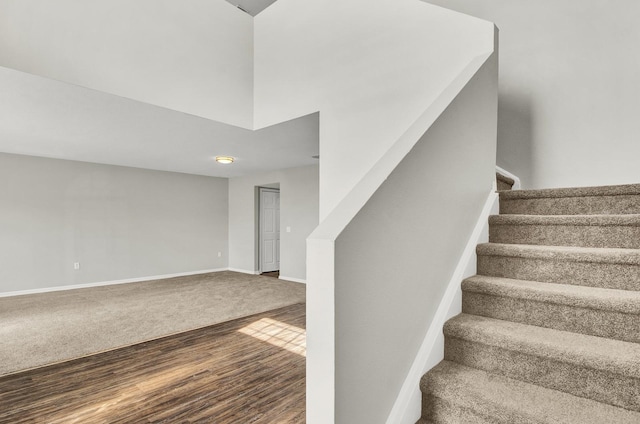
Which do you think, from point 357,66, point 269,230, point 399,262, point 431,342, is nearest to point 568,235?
point 431,342

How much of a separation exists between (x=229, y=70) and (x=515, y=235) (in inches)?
125

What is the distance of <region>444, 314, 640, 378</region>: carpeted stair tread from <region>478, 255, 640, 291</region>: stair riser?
0.30 m

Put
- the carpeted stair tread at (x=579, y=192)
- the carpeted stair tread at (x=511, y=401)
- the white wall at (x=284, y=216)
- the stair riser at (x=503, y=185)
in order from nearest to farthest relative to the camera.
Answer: the carpeted stair tread at (x=511, y=401), the carpeted stair tread at (x=579, y=192), the stair riser at (x=503, y=185), the white wall at (x=284, y=216)

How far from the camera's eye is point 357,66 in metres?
2.84

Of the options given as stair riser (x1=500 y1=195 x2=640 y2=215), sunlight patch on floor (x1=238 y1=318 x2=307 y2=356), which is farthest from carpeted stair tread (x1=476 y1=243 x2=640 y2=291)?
sunlight patch on floor (x1=238 y1=318 x2=307 y2=356)

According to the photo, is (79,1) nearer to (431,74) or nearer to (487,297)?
(431,74)

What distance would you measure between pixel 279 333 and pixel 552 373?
2.72 meters

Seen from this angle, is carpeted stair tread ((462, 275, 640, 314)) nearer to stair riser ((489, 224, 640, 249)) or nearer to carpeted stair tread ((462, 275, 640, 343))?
carpeted stair tread ((462, 275, 640, 343))

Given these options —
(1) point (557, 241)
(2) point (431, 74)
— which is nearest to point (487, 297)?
(1) point (557, 241)

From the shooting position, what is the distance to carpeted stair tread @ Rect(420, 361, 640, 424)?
3.37 feet

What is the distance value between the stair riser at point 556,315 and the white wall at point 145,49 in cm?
306

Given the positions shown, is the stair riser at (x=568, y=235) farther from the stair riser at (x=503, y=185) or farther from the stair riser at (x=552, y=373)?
the stair riser at (x=503, y=185)

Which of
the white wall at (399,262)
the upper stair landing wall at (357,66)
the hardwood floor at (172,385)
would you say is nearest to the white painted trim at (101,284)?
the hardwood floor at (172,385)

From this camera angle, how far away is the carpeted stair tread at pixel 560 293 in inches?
48.5
